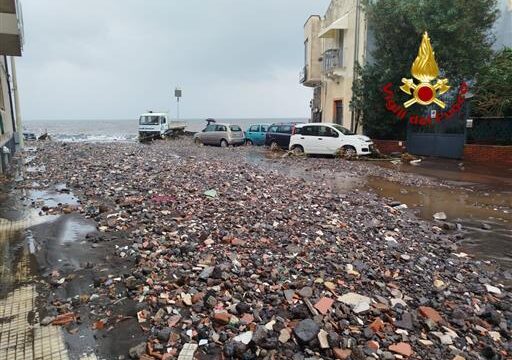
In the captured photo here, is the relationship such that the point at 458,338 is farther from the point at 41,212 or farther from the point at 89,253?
the point at 41,212

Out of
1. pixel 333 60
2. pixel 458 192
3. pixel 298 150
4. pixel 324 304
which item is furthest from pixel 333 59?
pixel 324 304

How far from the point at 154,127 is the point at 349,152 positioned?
18.9m

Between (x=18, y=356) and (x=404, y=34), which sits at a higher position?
(x=404, y=34)

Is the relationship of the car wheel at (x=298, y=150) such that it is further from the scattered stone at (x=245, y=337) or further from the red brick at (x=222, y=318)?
the scattered stone at (x=245, y=337)

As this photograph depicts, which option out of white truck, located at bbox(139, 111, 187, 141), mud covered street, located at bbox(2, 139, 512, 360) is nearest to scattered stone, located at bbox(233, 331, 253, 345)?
mud covered street, located at bbox(2, 139, 512, 360)

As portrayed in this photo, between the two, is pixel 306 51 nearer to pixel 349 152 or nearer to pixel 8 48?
pixel 349 152

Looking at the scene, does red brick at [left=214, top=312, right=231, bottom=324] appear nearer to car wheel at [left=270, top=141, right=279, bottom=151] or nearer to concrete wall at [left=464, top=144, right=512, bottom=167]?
concrete wall at [left=464, top=144, right=512, bottom=167]

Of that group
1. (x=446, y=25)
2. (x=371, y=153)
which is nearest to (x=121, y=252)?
(x=371, y=153)

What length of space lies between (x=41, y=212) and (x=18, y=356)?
4.92 m

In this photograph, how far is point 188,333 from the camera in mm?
3256

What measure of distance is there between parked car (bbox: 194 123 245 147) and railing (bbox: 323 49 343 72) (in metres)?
6.92

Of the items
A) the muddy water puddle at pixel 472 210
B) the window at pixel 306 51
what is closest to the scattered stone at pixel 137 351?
the muddy water puddle at pixel 472 210

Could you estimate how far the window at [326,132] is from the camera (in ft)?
55.7

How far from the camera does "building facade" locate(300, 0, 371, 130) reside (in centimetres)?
2022
